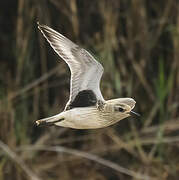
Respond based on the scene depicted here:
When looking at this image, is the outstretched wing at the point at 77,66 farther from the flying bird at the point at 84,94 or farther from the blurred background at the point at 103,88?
the blurred background at the point at 103,88

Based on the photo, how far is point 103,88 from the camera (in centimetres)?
534

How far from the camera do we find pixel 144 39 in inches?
217

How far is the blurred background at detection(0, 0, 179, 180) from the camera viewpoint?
536 centimetres

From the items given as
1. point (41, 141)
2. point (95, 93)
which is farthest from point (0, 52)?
point (95, 93)

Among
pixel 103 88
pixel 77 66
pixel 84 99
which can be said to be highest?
pixel 77 66

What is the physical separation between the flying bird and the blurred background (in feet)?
6.78

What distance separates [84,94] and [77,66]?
143 mm

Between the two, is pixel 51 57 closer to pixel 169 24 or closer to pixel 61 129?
pixel 61 129

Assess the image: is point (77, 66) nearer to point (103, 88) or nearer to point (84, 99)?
point (84, 99)

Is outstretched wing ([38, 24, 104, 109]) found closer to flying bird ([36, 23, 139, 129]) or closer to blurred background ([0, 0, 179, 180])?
flying bird ([36, 23, 139, 129])

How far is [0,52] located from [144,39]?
1.42 meters

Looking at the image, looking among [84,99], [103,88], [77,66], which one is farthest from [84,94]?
[103,88]

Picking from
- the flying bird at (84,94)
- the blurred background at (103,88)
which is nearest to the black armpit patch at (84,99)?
the flying bird at (84,94)

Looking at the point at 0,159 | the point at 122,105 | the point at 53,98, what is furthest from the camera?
the point at 53,98
